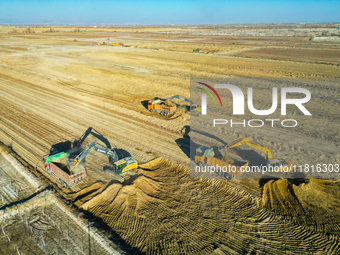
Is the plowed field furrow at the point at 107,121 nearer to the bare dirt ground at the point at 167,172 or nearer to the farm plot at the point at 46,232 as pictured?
the bare dirt ground at the point at 167,172

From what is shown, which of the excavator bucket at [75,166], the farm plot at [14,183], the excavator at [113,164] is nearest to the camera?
the farm plot at [14,183]

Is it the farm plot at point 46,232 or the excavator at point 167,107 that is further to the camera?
the excavator at point 167,107

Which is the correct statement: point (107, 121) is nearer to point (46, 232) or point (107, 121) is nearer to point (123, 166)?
point (123, 166)

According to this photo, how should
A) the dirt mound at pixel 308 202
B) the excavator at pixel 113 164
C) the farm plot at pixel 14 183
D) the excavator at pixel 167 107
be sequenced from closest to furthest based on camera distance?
1. the dirt mound at pixel 308 202
2. the farm plot at pixel 14 183
3. the excavator at pixel 113 164
4. the excavator at pixel 167 107

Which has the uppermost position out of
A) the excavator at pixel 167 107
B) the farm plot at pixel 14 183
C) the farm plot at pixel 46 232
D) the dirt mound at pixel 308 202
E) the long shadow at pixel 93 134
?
the excavator at pixel 167 107

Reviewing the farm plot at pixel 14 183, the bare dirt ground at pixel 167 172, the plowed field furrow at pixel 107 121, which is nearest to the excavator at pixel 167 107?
the bare dirt ground at pixel 167 172

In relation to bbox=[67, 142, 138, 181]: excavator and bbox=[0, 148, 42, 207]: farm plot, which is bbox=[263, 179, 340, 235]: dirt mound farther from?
bbox=[0, 148, 42, 207]: farm plot

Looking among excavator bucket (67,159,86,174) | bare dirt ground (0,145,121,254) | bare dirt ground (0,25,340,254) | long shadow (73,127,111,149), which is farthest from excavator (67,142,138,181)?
long shadow (73,127,111,149)

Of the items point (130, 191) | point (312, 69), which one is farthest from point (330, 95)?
point (130, 191)

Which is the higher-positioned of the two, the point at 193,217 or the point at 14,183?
the point at 14,183

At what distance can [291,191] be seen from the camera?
14594 millimetres

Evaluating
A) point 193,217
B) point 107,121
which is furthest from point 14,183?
point 193,217

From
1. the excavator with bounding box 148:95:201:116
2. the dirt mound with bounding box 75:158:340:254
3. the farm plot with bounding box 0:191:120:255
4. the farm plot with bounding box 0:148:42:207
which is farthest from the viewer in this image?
the excavator with bounding box 148:95:201:116

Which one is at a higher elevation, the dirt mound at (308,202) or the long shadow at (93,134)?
the long shadow at (93,134)
